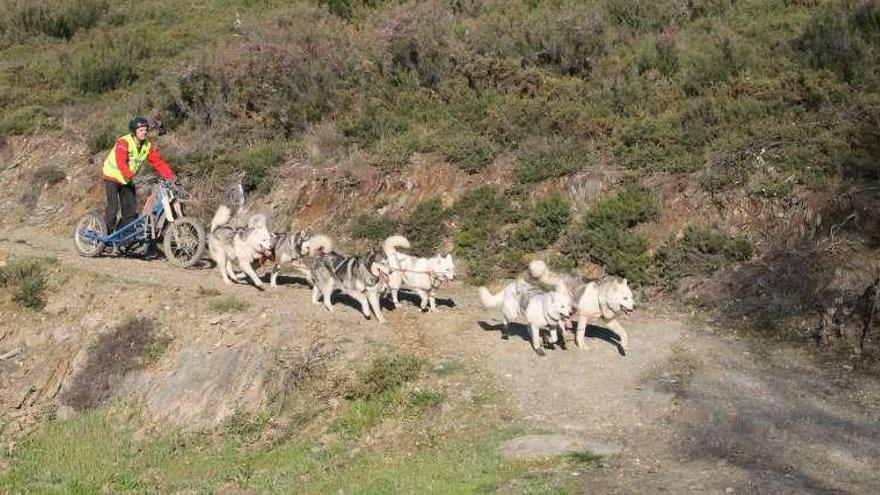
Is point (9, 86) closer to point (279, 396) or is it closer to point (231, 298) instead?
point (231, 298)

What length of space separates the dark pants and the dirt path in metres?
1.51

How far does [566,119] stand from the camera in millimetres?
18125

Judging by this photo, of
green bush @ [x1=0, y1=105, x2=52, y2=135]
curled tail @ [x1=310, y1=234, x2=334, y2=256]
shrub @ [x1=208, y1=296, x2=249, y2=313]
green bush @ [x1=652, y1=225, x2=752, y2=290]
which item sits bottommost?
green bush @ [x1=0, y1=105, x2=52, y2=135]

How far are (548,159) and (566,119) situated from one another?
4.49ft

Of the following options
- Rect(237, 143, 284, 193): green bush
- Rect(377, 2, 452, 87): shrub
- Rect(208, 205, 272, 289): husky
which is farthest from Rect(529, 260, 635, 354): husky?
Rect(377, 2, 452, 87): shrub

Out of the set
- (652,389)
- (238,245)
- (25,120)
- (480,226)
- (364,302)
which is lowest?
(25,120)

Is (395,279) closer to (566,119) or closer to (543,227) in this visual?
(543,227)

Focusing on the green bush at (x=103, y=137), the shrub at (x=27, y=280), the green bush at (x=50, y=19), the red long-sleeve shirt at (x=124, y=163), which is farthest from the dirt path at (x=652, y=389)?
the green bush at (x=50, y=19)

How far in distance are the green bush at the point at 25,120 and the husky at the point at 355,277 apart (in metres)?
13.7

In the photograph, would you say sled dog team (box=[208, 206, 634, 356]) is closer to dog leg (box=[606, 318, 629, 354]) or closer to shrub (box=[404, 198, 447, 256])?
dog leg (box=[606, 318, 629, 354])

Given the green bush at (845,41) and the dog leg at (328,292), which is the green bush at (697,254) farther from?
the dog leg at (328,292)

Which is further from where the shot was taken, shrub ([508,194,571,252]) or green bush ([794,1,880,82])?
green bush ([794,1,880,82])

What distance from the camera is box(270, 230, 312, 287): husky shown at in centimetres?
1430

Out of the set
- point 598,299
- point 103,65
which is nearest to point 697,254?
point 598,299
